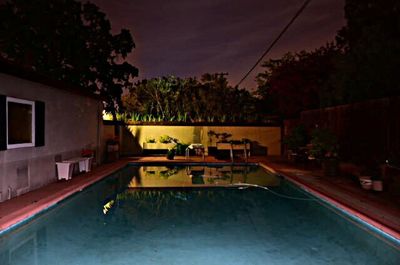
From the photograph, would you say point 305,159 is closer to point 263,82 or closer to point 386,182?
point 386,182

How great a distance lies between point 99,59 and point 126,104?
691cm

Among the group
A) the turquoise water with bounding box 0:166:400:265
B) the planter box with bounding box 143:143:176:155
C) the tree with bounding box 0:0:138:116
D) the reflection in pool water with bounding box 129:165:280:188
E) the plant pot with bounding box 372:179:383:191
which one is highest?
the tree with bounding box 0:0:138:116

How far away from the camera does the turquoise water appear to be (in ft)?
15.6

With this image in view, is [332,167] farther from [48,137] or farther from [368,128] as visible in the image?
[48,137]

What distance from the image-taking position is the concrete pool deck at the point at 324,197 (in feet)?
18.5

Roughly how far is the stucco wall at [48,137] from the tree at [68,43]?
490 cm

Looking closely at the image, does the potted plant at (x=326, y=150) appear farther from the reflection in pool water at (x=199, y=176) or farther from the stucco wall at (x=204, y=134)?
the stucco wall at (x=204, y=134)

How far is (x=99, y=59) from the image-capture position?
17.8 m

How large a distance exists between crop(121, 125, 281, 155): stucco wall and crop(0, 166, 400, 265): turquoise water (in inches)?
356

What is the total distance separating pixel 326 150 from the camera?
419 inches

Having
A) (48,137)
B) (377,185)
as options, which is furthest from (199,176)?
(377,185)

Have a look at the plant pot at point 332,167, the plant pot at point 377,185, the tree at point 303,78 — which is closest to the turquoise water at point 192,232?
the plant pot at point 377,185

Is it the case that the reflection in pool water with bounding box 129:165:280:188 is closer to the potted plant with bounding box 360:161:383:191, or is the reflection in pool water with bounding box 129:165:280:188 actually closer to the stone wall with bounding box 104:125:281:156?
the potted plant with bounding box 360:161:383:191

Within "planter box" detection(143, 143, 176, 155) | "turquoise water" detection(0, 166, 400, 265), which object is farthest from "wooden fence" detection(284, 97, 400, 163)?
"planter box" detection(143, 143, 176, 155)
